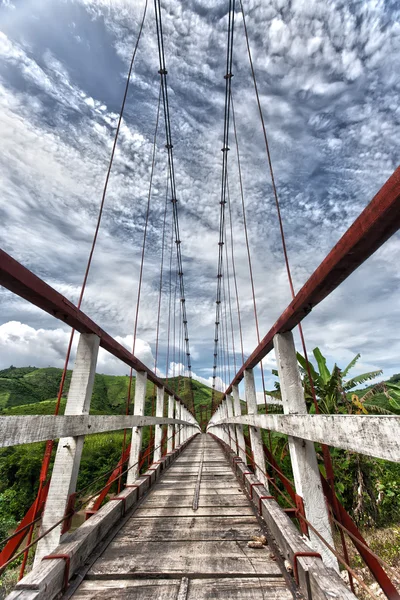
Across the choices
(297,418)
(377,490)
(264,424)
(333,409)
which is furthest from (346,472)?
(297,418)

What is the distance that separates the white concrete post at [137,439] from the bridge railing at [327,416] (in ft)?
4.86

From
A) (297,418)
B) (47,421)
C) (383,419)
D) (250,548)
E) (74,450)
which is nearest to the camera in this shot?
(383,419)

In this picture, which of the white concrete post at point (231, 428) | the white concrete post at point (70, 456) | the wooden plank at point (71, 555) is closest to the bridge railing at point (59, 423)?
the white concrete post at point (70, 456)

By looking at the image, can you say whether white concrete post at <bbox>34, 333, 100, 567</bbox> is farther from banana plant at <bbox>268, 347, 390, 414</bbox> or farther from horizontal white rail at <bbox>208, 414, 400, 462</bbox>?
banana plant at <bbox>268, 347, 390, 414</bbox>

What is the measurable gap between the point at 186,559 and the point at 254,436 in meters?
1.59

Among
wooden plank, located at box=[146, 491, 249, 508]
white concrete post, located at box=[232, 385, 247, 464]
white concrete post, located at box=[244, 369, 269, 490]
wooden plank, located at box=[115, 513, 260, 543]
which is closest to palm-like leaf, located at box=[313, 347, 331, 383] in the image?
white concrete post, located at box=[232, 385, 247, 464]

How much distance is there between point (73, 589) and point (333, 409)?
9.79 m

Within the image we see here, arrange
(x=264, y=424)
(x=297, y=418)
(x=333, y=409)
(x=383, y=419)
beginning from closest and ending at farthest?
1. (x=383, y=419)
2. (x=297, y=418)
3. (x=264, y=424)
4. (x=333, y=409)

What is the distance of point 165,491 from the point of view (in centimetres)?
327

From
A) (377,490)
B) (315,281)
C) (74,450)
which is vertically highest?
(315,281)

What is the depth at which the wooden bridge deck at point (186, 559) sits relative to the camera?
1.38m

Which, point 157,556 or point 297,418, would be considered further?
point 157,556

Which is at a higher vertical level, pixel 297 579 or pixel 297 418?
pixel 297 418

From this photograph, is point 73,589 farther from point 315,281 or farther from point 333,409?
point 333,409
